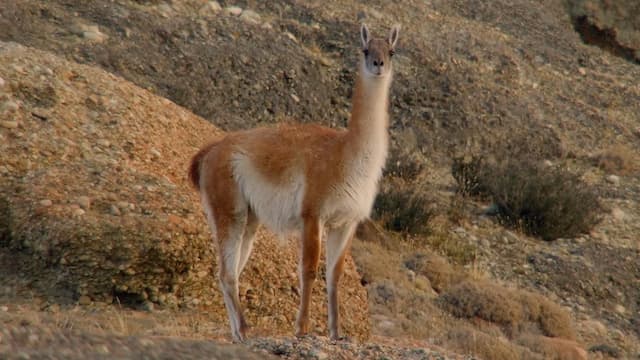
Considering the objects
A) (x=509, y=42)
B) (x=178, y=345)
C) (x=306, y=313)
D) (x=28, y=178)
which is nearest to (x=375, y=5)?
(x=509, y=42)

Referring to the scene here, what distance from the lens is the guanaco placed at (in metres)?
8.34

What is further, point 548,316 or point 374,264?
point 374,264

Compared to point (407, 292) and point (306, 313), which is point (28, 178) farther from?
point (407, 292)

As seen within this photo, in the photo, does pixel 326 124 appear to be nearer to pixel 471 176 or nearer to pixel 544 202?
pixel 471 176

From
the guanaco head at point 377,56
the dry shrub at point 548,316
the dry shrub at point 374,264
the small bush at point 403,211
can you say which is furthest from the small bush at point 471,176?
the guanaco head at point 377,56

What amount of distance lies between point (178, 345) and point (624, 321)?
11271mm

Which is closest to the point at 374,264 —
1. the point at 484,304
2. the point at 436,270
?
the point at 436,270

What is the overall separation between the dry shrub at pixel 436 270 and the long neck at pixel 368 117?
7797mm

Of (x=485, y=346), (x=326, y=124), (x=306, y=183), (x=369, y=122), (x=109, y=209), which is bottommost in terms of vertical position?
(x=326, y=124)

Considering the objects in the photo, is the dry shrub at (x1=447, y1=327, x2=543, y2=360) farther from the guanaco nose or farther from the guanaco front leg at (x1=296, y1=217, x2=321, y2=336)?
the guanaco nose

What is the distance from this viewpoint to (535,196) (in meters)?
19.7

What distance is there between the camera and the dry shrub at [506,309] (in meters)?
14.7

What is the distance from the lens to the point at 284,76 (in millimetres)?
20891

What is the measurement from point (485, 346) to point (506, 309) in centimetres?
221
